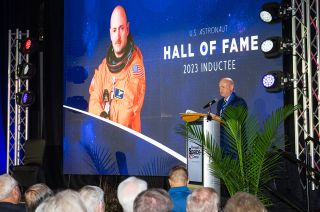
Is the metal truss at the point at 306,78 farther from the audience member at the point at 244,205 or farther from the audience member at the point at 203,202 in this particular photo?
the audience member at the point at 244,205

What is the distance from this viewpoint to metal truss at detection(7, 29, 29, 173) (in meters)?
9.44

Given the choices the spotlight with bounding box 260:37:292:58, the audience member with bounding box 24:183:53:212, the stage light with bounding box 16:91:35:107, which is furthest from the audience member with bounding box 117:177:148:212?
the stage light with bounding box 16:91:35:107

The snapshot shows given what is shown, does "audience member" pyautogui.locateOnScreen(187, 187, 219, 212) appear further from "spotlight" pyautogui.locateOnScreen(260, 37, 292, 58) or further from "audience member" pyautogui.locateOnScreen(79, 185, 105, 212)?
"spotlight" pyautogui.locateOnScreen(260, 37, 292, 58)

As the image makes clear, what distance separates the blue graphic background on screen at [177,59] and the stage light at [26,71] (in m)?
0.75

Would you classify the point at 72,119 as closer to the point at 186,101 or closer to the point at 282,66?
the point at 186,101

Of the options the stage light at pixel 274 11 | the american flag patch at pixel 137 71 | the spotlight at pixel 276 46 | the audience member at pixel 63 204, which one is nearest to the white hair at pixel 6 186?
the audience member at pixel 63 204

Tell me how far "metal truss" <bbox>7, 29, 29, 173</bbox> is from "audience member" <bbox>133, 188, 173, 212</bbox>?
6.86 meters

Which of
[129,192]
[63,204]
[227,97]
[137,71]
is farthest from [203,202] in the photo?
[137,71]

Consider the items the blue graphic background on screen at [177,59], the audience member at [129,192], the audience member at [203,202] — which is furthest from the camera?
the blue graphic background on screen at [177,59]

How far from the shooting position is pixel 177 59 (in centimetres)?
798

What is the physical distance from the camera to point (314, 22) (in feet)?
22.8

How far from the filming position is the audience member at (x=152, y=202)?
9.05 ft

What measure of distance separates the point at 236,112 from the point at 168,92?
2671 millimetres

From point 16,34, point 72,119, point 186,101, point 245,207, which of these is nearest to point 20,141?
point 72,119
